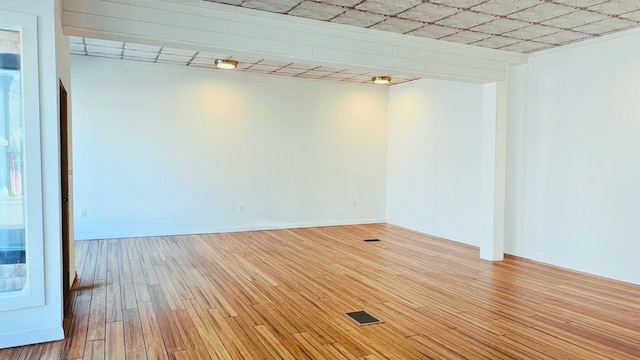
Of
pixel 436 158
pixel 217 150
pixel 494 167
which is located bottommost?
pixel 494 167

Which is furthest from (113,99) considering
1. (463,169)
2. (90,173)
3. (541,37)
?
(541,37)

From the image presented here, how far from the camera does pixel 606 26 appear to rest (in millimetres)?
4570

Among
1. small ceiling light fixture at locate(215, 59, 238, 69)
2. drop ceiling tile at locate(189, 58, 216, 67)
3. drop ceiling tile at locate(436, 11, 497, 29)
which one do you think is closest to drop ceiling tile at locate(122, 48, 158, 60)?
drop ceiling tile at locate(189, 58, 216, 67)

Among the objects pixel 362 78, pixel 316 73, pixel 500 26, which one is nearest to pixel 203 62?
pixel 316 73

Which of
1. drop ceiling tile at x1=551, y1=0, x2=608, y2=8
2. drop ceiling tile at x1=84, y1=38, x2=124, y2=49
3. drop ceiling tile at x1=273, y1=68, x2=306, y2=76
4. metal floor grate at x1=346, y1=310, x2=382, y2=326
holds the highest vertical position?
drop ceiling tile at x1=273, y1=68, x2=306, y2=76

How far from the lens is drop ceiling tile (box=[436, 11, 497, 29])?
4.25 m

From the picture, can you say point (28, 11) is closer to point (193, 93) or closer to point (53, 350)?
point (53, 350)

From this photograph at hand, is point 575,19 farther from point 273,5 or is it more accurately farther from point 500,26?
point 273,5

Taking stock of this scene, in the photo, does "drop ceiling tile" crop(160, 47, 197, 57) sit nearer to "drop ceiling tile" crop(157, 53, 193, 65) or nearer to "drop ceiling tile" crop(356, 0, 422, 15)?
"drop ceiling tile" crop(157, 53, 193, 65)

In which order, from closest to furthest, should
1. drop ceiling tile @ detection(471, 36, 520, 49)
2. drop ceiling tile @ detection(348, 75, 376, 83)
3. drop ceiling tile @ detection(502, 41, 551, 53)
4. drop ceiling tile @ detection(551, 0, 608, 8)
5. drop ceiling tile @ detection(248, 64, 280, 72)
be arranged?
Result: drop ceiling tile @ detection(551, 0, 608, 8) → drop ceiling tile @ detection(471, 36, 520, 49) → drop ceiling tile @ detection(502, 41, 551, 53) → drop ceiling tile @ detection(248, 64, 280, 72) → drop ceiling tile @ detection(348, 75, 376, 83)

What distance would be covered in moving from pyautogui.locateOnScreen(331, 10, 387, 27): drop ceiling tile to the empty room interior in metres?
0.03

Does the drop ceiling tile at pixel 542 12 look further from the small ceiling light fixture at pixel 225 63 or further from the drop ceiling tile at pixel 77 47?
the drop ceiling tile at pixel 77 47

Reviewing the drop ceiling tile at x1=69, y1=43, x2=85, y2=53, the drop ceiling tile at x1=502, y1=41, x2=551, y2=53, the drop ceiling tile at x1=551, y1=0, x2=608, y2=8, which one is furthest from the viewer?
the drop ceiling tile at x1=69, y1=43, x2=85, y2=53

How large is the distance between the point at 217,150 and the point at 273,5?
402 cm
